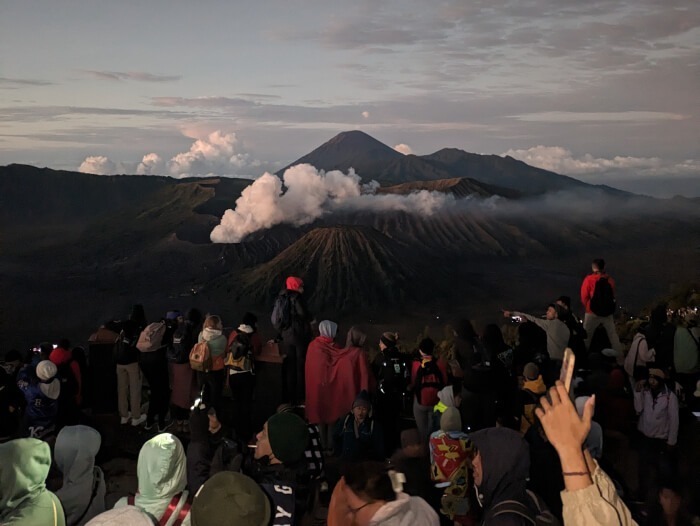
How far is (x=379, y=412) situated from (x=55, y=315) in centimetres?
3765

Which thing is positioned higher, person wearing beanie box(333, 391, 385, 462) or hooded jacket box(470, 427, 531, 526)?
hooded jacket box(470, 427, 531, 526)

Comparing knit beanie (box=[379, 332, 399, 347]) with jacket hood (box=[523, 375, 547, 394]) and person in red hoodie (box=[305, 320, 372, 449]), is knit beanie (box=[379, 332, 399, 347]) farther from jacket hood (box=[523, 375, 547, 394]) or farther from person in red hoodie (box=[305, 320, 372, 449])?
jacket hood (box=[523, 375, 547, 394])

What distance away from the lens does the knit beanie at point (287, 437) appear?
3992mm

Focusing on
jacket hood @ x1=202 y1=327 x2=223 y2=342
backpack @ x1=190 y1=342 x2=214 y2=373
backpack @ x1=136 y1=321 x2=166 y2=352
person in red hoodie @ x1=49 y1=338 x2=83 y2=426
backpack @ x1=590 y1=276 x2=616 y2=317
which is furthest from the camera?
backpack @ x1=590 y1=276 x2=616 y2=317

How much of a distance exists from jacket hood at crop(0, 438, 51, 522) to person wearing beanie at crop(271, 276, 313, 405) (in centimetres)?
409

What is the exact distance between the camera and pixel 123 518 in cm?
308

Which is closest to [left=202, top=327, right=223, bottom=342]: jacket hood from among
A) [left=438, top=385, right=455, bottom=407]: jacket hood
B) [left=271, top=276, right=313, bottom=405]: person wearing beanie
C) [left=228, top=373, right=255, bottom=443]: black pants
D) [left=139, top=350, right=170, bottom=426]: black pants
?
[left=228, top=373, right=255, bottom=443]: black pants

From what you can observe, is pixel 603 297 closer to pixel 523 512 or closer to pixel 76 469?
pixel 523 512

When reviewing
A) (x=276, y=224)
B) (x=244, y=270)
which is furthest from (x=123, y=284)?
(x=276, y=224)

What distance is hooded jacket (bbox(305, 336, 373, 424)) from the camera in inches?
266

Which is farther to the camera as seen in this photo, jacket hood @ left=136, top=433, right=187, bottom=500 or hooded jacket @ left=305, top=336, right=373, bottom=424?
hooded jacket @ left=305, top=336, right=373, bottom=424

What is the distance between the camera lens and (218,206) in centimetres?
6906

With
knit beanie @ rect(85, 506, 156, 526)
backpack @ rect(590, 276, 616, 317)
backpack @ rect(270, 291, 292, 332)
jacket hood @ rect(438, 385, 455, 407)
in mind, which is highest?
backpack @ rect(590, 276, 616, 317)

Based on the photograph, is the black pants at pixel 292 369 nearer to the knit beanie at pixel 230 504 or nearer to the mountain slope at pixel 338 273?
the knit beanie at pixel 230 504
